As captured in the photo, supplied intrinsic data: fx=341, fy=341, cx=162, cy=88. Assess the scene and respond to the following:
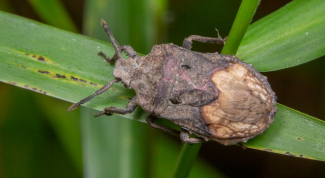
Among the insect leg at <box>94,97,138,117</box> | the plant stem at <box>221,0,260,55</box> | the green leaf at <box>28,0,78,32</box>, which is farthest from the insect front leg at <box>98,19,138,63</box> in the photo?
the plant stem at <box>221,0,260,55</box>

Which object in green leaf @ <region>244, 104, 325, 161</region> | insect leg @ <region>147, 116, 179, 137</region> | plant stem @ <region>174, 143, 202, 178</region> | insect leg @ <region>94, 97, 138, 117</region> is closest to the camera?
green leaf @ <region>244, 104, 325, 161</region>

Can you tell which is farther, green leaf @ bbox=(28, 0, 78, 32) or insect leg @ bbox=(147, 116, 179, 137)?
green leaf @ bbox=(28, 0, 78, 32)

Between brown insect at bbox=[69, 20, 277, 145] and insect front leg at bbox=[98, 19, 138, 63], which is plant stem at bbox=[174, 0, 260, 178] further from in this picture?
insect front leg at bbox=[98, 19, 138, 63]

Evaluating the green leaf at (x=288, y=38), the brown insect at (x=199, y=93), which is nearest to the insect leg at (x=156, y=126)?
the brown insect at (x=199, y=93)

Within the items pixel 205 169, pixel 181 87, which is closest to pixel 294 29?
pixel 181 87

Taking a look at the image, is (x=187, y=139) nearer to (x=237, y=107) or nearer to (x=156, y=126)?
(x=156, y=126)

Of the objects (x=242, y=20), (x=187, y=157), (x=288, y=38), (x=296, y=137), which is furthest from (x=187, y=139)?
(x=288, y=38)

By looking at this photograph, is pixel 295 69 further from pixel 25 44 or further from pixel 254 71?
pixel 25 44

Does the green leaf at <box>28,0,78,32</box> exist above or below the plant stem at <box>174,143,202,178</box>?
above
